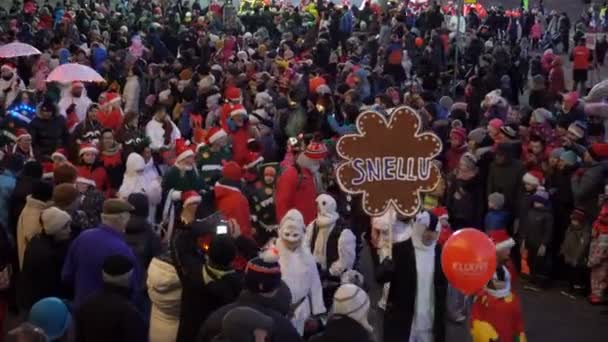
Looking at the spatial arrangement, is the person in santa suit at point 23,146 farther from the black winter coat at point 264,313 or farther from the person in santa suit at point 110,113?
the black winter coat at point 264,313

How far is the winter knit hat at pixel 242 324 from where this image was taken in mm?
4820

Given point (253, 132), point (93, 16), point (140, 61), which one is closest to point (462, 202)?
point (253, 132)

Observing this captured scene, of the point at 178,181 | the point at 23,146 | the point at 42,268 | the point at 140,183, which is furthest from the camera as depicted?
the point at 23,146

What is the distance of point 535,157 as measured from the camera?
1081cm

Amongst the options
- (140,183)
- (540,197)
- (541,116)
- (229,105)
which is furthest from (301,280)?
(541,116)

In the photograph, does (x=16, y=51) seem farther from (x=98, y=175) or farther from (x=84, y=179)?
(x=84, y=179)

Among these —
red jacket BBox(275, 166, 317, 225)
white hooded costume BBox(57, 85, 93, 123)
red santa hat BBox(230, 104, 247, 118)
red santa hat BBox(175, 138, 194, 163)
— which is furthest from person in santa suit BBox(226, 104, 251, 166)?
white hooded costume BBox(57, 85, 93, 123)

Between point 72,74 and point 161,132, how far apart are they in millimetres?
2735

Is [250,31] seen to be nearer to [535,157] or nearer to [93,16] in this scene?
[93,16]

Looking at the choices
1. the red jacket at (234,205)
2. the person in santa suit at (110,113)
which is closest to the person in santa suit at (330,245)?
the red jacket at (234,205)

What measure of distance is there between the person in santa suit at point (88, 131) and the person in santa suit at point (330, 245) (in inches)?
135

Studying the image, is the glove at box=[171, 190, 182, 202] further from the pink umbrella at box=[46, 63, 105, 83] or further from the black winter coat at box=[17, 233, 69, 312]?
the pink umbrella at box=[46, 63, 105, 83]

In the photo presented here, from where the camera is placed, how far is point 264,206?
9352 mm

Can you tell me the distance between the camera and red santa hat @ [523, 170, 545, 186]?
400 inches
